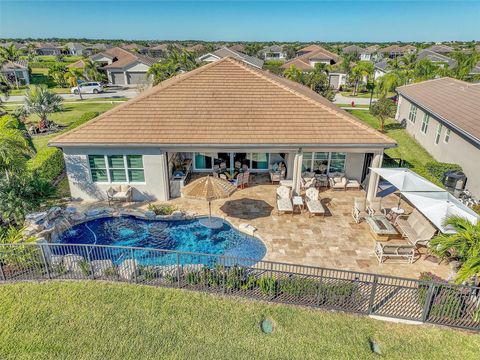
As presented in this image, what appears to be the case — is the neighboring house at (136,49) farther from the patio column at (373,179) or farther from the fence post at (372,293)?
the fence post at (372,293)

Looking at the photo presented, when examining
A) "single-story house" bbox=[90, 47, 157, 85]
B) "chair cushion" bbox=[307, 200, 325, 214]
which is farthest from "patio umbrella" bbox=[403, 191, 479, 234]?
"single-story house" bbox=[90, 47, 157, 85]

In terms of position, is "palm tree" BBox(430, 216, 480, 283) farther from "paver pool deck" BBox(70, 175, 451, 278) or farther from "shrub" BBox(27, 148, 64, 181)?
"shrub" BBox(27, 148, 64, 181)

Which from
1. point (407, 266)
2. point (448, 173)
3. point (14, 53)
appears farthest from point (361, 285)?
point (14, 53)

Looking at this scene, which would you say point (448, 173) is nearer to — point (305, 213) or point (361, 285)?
point (305, 213)

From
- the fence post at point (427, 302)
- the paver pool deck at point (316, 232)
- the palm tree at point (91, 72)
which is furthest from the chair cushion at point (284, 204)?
the palm tree at point (91, 72)

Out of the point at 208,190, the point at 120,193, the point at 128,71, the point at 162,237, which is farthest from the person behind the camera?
the point at 128,71

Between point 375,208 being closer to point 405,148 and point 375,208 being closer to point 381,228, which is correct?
point 381,228

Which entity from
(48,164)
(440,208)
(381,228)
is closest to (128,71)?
(48,164)
